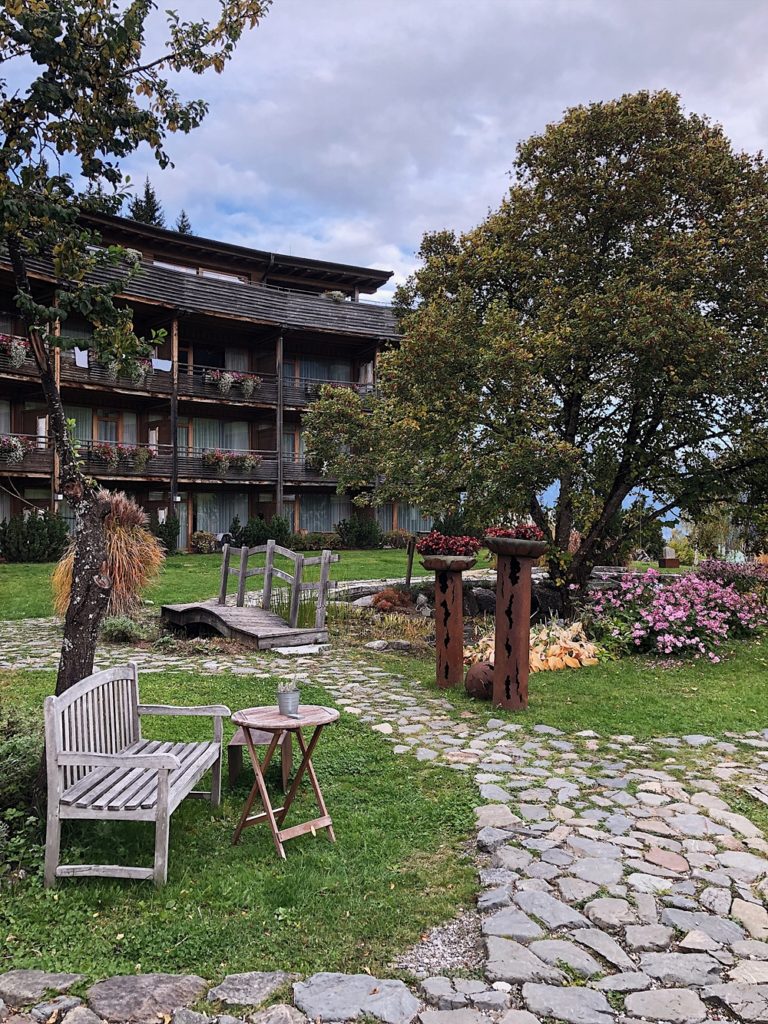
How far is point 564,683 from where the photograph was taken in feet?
28.0

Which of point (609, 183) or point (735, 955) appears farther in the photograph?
point (609, 183)

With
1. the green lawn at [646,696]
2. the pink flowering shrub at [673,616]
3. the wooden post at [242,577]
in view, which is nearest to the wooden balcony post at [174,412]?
the wooden post at [242,577]

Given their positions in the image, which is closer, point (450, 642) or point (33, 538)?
point (450, 642)

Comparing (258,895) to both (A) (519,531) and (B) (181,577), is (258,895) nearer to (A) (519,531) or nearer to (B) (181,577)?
(A) (519,531)

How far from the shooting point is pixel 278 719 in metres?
4.48

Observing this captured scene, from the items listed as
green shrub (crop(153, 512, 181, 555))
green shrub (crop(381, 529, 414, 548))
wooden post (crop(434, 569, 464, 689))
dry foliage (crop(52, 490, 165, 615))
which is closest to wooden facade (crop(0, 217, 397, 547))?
green shrub (crop(153, 512, 181, 555))

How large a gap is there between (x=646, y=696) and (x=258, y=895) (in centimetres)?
534

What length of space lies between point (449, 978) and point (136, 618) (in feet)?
33.4

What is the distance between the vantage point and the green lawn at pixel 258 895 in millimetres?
3182

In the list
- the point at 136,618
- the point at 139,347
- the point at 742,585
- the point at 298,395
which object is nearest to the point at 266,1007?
the point at 139,347

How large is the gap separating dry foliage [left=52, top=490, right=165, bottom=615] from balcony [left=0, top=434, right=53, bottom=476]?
1183 centimetres

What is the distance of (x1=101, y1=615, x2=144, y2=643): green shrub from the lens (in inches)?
429

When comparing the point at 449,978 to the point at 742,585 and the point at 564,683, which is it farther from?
the point at 742,585

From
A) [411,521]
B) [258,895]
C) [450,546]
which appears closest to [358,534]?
[411,521]
